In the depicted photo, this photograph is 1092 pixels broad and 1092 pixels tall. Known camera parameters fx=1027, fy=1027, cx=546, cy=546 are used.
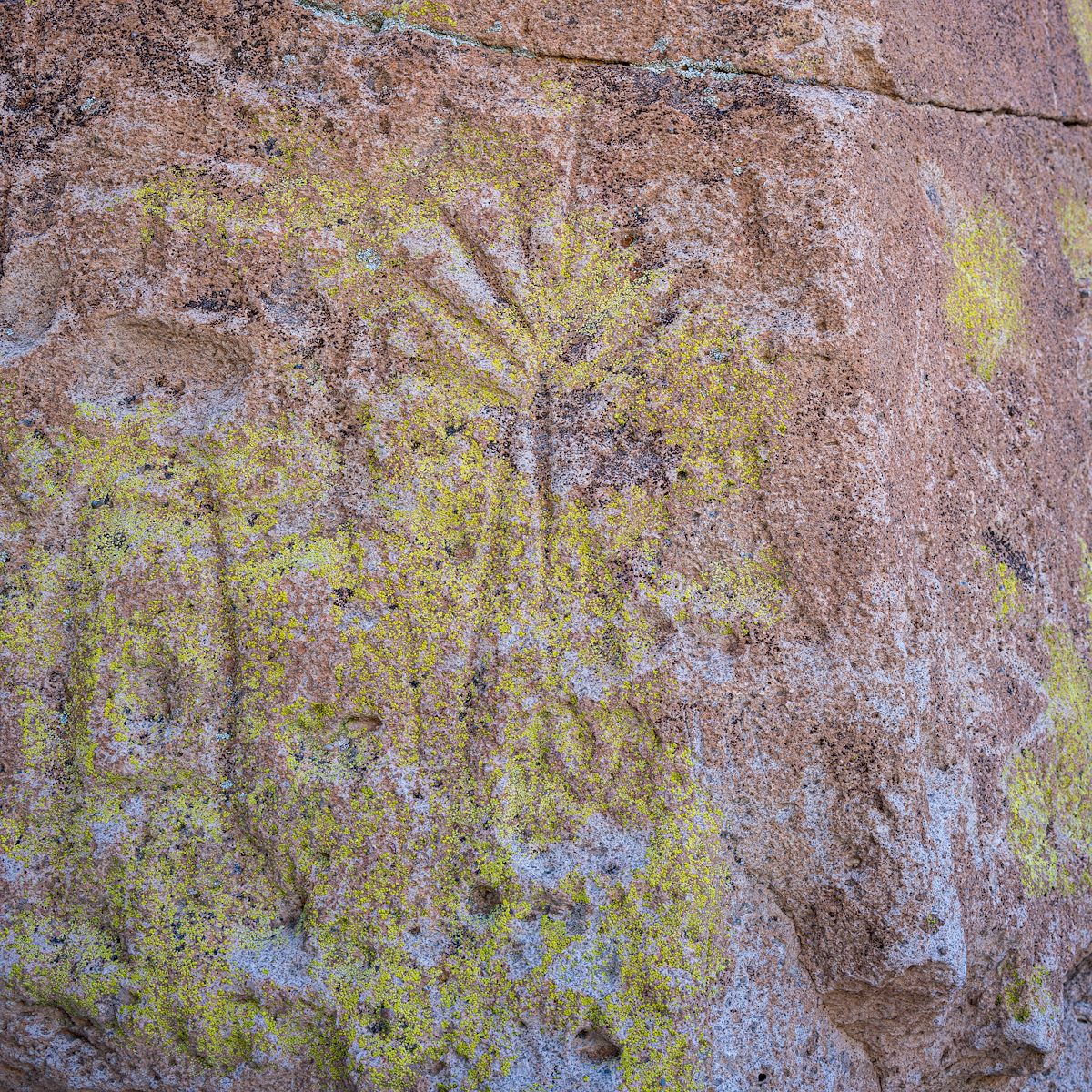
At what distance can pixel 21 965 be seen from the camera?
55.9 inches

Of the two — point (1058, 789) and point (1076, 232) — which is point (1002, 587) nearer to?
point (1058, 789)

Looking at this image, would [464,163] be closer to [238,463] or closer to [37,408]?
[238,463]

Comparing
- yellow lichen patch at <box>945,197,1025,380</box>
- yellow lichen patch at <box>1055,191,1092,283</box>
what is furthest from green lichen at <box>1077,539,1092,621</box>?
yellow lichen patch at <box>1055,191,1092,283</box>

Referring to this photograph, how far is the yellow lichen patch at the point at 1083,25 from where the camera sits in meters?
2.22

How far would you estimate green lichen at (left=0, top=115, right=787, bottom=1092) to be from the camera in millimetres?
1403

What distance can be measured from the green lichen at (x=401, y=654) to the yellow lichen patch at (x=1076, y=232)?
1027 mm

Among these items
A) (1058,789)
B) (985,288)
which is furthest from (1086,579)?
(985,288)

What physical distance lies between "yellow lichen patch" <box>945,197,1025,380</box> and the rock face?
13cm

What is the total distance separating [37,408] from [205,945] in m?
0.81

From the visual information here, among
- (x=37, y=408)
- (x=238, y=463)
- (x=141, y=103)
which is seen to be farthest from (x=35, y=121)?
(x=238, y=463)

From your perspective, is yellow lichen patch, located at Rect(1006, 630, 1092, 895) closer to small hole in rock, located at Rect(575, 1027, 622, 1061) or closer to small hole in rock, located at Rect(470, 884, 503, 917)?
small hole in rock, located at Rect(575, 1027, 622, 1061)

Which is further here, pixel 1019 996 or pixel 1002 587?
pixel 1002 587

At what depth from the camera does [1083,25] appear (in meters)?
2.25

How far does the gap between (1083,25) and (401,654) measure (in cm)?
205
